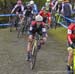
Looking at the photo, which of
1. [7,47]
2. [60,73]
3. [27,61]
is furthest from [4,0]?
[60,73]

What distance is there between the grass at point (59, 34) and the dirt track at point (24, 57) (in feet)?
1.63

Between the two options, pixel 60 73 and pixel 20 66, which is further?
pixel 20 66

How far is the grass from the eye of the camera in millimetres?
22481

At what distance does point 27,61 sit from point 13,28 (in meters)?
10.9

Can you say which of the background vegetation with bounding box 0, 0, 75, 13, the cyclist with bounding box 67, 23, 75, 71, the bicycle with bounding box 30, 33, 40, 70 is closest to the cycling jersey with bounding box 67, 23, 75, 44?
the cyclist with bounding box 67, 23, 75, 71

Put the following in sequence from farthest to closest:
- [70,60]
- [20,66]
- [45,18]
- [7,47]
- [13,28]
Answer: [13,28] < [45,18] < [7,47] < [20,66] < [70,60]

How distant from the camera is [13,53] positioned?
17781 mm

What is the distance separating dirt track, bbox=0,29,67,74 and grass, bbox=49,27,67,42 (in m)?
0.50

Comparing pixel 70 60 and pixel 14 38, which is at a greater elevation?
pixel 70 60

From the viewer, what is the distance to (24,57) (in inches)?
661

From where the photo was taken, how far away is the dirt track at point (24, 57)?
562 inches

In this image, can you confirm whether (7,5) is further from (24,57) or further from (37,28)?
(37,28)

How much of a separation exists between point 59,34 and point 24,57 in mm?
7825

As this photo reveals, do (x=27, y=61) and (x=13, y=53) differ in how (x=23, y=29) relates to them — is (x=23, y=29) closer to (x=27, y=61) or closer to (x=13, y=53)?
(x=13, y=53)
